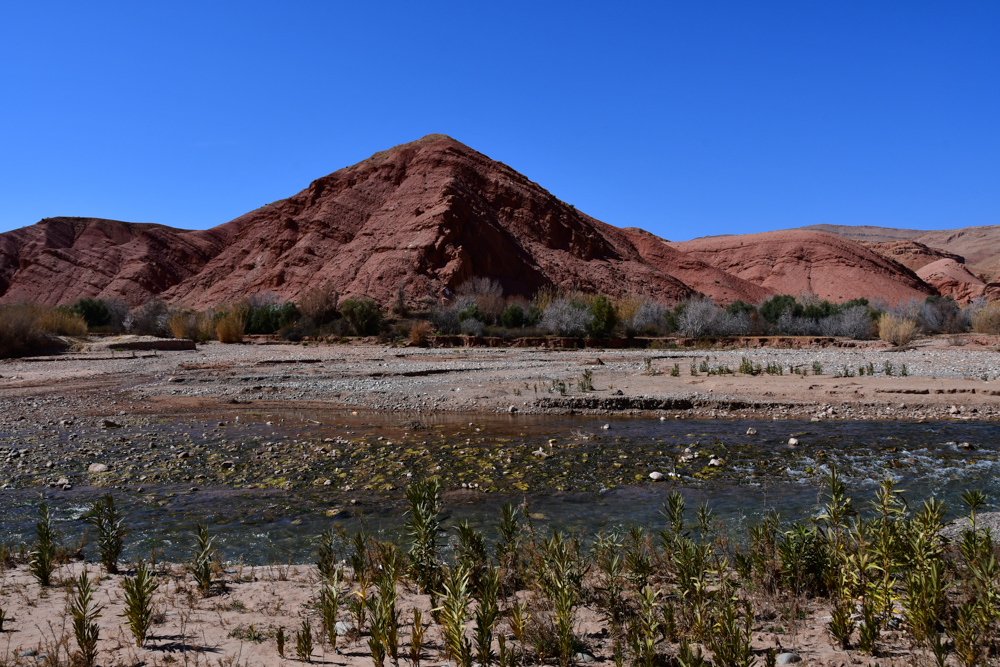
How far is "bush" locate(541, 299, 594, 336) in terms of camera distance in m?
33.7

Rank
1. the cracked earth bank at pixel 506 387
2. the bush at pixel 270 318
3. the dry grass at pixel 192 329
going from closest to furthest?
the cracked earth bank at pixel 506 387 → the dry grass at pixel 192 329 → the bush at pixel 270 318

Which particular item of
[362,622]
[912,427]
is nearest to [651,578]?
[362,622]

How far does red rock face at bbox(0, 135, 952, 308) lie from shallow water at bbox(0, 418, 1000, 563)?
118 feet

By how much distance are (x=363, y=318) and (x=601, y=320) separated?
45.7 ft

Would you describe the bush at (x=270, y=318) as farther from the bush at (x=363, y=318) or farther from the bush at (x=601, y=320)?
the bush at (x=601, y=320)

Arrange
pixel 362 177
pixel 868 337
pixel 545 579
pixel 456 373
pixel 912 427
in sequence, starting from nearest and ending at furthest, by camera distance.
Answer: pixel 545 579, pixel 912 427, pixel 456 373, pixel 868 337, pixel 362 177

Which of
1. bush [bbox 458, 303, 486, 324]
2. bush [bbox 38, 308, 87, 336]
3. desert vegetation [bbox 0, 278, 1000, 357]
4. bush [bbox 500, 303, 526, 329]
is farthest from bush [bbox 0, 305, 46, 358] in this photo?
bush [bbox 500, 303, 526, 329]

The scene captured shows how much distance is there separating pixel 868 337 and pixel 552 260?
28903 millimetres

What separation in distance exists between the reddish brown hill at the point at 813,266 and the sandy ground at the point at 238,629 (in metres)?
68.6

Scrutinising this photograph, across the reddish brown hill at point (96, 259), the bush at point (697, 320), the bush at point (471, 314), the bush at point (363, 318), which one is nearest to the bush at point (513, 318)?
the bush at point (471, 314)

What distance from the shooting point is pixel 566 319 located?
1344 inches

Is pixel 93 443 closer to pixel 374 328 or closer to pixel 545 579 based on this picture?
pixel 545 579

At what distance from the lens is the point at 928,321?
1364 inches

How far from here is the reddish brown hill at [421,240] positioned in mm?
49969
